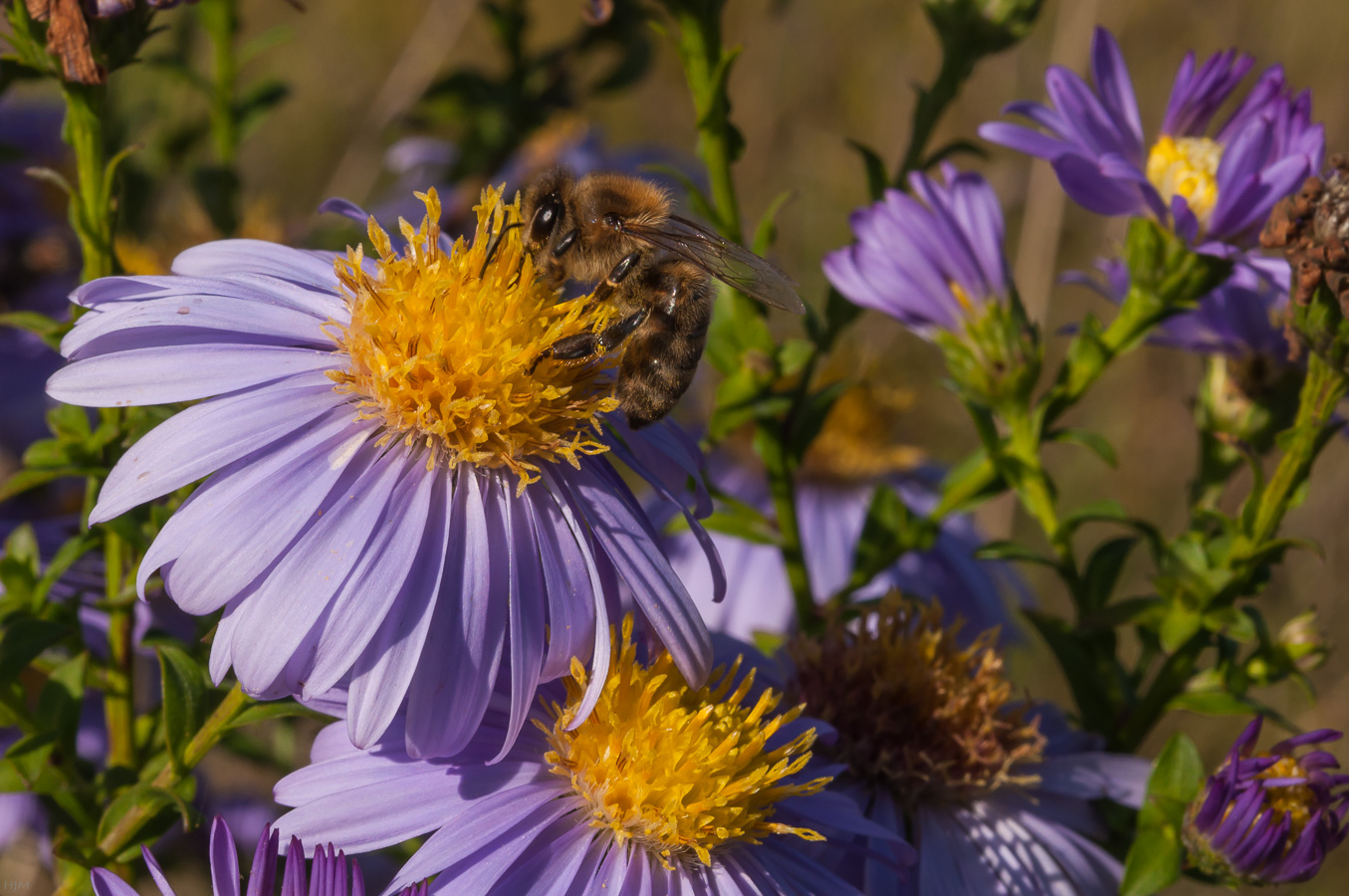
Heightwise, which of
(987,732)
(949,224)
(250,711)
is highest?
(949,224)

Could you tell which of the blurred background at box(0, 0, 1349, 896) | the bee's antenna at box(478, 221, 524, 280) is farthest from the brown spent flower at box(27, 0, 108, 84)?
the blurred background at box(0, 0, 1349, 896)

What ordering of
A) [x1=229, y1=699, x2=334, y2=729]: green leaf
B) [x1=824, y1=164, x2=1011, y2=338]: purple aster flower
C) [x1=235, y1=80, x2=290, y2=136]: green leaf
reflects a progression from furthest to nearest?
[x1=235, y1=80, x2=290, y2=136]: green leaf < [x1=824, y1=164, x2=1011, y2=338]: purple aster flower < [x1=229, y1=699, x2=334, y2=729]: green leaf

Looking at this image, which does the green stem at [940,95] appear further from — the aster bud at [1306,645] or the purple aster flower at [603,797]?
the purple aster flower at [603,797]

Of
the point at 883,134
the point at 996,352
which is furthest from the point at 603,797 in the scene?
the point at 883,134

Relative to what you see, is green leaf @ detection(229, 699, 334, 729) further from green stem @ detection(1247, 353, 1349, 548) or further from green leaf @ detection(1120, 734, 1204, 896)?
green stem @ detection(1247, 353, 1349, 548)

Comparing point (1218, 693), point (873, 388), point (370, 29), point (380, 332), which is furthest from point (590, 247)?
point (370, 29)

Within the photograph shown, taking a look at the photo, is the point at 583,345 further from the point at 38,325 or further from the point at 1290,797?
the point at 1290,797

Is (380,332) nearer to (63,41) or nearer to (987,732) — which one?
(63,41)
